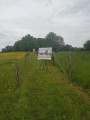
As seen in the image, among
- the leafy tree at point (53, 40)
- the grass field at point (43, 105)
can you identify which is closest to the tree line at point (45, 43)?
the leafy tree at point (53, 40)

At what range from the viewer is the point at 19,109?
3963 mm

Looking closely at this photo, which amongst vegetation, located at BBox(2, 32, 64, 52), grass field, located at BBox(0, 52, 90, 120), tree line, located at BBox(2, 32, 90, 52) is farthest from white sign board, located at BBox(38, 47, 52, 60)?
vegetation, located at BBox(2, 32, 64, 52)

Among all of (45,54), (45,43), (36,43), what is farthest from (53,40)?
(45,54)

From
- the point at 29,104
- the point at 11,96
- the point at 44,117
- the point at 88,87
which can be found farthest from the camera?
the point at 88,87

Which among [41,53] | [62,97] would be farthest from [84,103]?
[41,53]

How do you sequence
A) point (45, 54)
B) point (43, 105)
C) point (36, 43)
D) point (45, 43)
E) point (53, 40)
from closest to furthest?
1. point (43, 105)
2. point (45, 54)
3. point (53, 40)
4. point (45, 43)
5. point (36, 43)

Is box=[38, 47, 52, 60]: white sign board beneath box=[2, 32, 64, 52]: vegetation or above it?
beneath

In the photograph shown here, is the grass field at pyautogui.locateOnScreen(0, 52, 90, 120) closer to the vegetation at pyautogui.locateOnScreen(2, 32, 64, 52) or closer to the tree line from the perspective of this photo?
the tree line

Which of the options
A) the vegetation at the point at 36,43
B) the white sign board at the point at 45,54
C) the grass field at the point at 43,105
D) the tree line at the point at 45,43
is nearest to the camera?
the grass field at the point at 43,105

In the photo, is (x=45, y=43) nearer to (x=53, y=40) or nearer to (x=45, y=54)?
(x=53, y=40)

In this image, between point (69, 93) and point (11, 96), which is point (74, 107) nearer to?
point (69, 93)

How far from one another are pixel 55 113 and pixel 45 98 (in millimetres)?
1080

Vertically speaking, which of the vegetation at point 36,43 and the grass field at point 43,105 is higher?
the vegetation at point 36,43

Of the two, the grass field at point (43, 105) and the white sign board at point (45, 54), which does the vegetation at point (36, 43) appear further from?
the grass field at point (43, 105)
